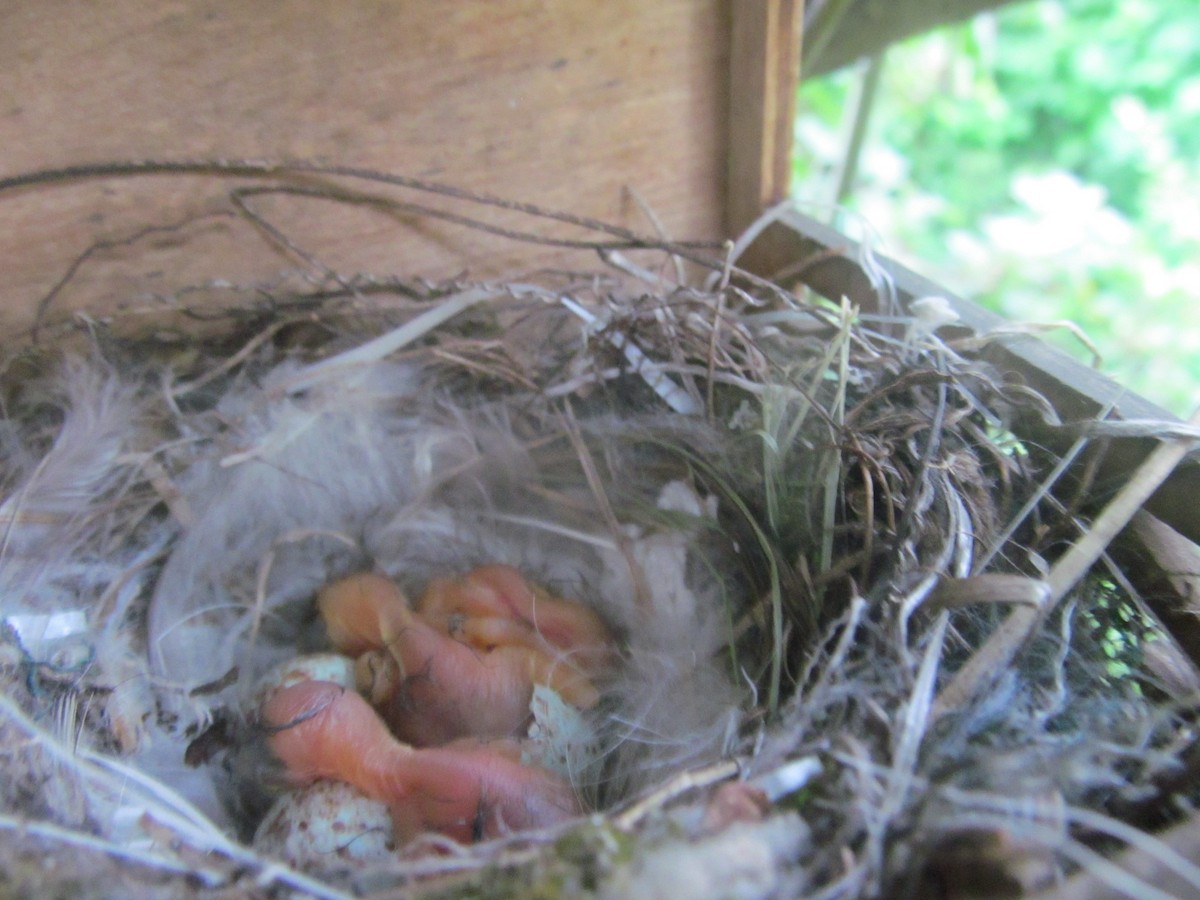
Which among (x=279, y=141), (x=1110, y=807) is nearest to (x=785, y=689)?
(x=1110, y=807)

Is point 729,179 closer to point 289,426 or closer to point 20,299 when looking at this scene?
point 289,426

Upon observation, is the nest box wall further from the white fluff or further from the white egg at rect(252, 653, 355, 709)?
the white egg at rect(252, 653, 355, 709)

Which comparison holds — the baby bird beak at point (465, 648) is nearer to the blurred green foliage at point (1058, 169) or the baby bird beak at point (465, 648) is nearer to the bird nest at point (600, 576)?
the bird nest at point (600, 576)

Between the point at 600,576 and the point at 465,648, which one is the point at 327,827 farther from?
the point at 600,576

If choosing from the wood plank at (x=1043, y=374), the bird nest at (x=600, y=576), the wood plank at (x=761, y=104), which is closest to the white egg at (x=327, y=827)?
the bird nest at (x=600, y=576)

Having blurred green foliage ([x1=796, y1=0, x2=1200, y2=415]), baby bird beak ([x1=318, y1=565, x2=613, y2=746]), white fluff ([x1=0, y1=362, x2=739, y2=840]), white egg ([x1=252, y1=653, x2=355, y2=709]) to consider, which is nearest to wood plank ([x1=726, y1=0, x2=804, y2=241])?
white fluff ([x1=0, y1=362, x2=739, y2=840])
